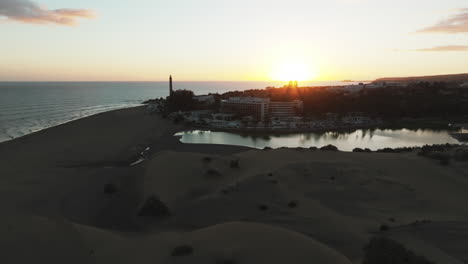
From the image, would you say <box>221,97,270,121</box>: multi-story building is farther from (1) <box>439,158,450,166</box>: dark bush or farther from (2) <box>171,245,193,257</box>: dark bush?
(2) <box>171,245,193,257</box>: dark bush

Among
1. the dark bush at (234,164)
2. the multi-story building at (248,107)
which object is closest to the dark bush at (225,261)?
the dark bush at (234,164)

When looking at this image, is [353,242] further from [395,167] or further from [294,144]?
[294,144]

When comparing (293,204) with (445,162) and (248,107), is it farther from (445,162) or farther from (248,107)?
(248,107)

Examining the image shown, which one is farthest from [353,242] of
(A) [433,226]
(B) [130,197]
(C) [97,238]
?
(B) [130,197]

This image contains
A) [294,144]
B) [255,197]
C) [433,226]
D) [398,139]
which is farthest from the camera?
[398,139]

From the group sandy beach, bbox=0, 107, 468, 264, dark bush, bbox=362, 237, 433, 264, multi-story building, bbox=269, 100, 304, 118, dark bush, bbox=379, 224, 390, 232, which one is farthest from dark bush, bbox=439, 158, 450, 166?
multi-story building, bbox=269, 100, 304, 118

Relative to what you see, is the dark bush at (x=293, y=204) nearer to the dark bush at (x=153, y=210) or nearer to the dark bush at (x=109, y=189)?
the dark bush at (x=153, y=210)
